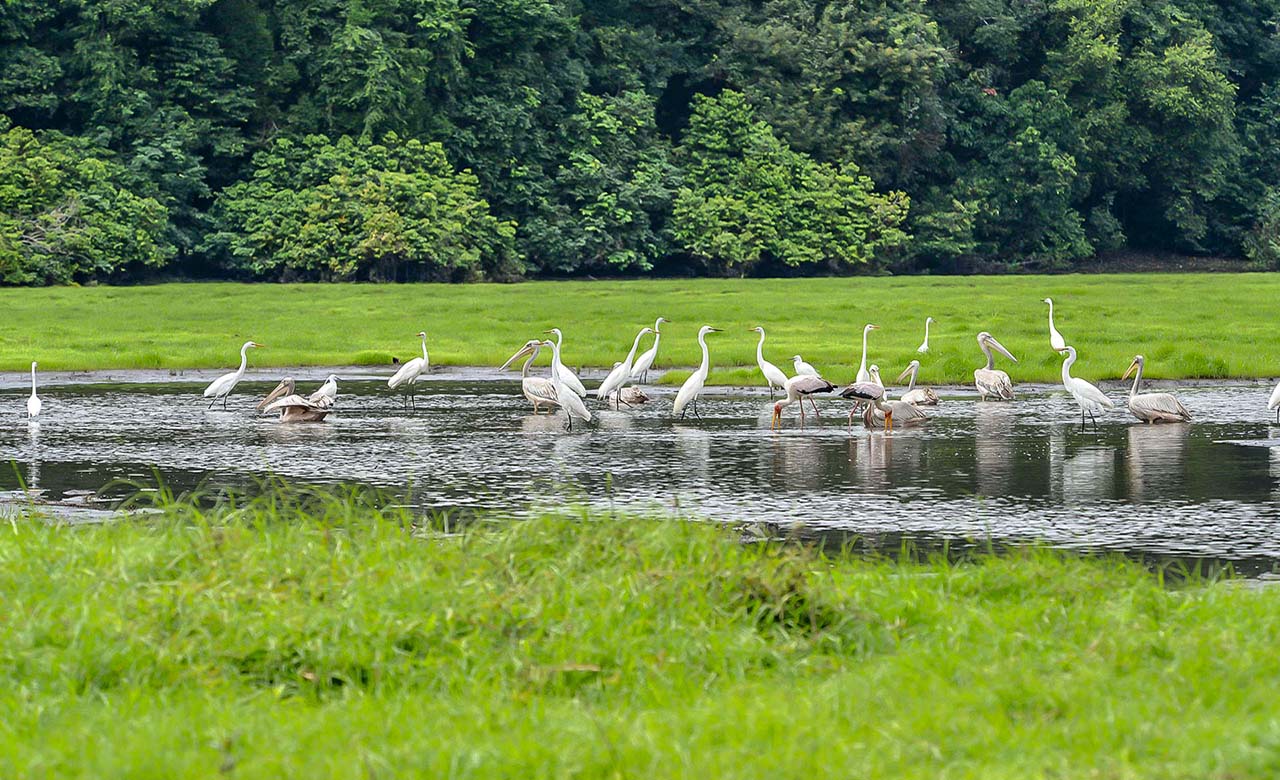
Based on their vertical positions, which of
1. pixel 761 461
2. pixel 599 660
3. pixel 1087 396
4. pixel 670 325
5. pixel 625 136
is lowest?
pixel 761 461

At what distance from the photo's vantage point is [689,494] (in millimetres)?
11422

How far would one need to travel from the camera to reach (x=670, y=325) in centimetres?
2917

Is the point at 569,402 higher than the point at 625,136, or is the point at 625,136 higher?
the point at 625,136

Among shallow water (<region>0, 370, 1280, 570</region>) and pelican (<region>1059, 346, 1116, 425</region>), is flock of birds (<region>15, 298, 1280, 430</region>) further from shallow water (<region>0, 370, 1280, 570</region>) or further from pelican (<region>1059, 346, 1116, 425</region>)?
shallow water (<region>0, 370, 1280, 570</region>)

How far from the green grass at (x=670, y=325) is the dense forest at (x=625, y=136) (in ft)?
13.4

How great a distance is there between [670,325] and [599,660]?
23.3m

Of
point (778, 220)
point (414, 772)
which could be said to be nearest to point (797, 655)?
point (414, 772)

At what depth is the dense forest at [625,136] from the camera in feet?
133

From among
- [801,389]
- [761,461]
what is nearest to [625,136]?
[801,389]

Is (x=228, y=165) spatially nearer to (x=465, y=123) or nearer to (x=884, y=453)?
(x=465, y=123)

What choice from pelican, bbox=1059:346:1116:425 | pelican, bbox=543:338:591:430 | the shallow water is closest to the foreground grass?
the shallow water

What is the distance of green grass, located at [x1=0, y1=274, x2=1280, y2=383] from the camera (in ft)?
77.9

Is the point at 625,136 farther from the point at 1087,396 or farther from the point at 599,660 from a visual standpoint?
the point at 599,660

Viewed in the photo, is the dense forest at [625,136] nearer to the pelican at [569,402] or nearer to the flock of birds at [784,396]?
the flock of birds at [784,396]
